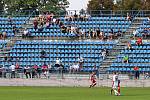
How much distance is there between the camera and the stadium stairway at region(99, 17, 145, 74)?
58.5m

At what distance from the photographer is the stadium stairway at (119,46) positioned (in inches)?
2303

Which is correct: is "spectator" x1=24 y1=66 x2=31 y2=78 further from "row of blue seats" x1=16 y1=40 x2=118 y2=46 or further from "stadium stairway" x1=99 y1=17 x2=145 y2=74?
"stadium stairway" x1=99 y1=17 x2=145 y2=74

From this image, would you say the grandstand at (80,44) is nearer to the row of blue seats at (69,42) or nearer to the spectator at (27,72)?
the row of blue seats at (69,42)

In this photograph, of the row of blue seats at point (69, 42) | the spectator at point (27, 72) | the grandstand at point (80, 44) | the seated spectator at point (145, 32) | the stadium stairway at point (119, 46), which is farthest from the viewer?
the seated spectator at point (145, 32)

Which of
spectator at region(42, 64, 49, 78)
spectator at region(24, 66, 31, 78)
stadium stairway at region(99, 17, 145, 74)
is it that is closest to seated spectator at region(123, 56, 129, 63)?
stadium stairway at region(99, 17, 145, 74)

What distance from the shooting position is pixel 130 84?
52906 millimetres

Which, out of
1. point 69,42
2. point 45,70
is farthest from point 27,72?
point 69,42

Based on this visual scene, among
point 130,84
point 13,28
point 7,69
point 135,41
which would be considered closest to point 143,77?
point 130,84

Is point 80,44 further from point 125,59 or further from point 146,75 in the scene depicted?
point 146,75

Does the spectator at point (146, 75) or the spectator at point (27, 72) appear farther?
the spectator at point (27, 72)

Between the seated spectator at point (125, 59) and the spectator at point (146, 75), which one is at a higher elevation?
the seated spectator at point (125, 59)

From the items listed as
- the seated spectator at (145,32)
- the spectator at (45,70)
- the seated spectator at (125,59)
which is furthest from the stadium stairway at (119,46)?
the spectator at (45,70)

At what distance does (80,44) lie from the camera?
62125 mm

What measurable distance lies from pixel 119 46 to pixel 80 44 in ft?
13.2
